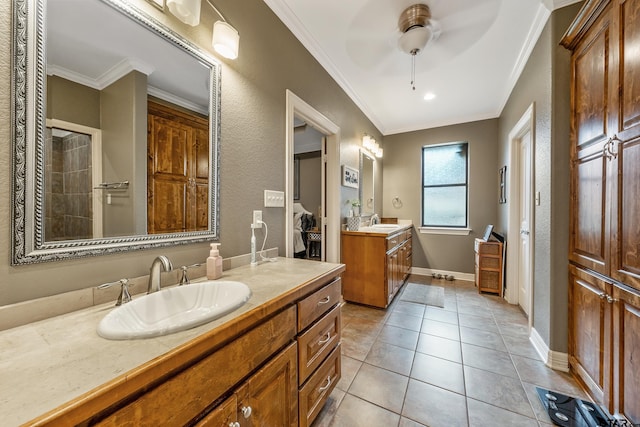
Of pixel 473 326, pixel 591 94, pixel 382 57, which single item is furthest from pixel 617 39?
pixel 473 326

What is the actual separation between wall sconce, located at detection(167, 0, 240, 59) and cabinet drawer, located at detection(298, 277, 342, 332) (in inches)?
51.7

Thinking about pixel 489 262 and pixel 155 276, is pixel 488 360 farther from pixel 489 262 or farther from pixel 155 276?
pixel 155 276

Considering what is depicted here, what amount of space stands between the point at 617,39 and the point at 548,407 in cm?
204

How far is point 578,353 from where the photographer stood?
5.28 feet

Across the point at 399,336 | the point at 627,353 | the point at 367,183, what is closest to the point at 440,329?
the point at 399,336

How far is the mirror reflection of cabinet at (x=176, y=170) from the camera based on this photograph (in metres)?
1.09

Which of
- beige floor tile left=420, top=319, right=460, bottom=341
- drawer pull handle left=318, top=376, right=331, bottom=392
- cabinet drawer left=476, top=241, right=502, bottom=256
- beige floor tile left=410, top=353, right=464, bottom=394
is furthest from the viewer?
cabinet drawer left=476, top=241, right=502, bottom=256

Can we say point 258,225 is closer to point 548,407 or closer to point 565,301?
point 548,407

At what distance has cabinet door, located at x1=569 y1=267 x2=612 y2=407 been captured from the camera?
1.33 metres

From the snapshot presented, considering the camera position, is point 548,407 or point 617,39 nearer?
point 617,39

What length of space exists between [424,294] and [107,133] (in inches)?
139

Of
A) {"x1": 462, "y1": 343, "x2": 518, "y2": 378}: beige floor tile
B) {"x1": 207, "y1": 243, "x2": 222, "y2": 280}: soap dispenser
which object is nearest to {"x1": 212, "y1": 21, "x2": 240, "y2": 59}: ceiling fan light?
{"x1": 207, "y1": 243, "x2": 222, "y2": 280}: soap dispenser

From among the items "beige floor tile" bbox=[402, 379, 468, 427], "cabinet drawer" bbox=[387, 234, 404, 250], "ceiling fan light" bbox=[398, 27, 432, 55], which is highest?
"ceiling fan light" bbox=[398, 27, 432, 55]

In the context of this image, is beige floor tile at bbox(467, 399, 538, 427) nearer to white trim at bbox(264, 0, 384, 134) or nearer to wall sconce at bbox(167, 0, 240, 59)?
wall sconce at bbox(167, 0, 240, 59)
